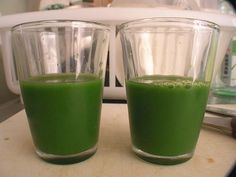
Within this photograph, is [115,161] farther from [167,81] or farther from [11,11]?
[11,11]

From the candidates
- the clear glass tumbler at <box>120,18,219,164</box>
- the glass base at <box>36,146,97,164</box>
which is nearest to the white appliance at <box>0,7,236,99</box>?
the clear glass tumbler at <box>120,18,219,164</box>

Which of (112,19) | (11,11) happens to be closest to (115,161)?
(112,19)

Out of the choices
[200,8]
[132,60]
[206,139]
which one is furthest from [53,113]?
[200,8]

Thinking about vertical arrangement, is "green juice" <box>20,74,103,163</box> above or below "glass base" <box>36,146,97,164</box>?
above

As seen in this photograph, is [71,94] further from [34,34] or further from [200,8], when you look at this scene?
[200,8]

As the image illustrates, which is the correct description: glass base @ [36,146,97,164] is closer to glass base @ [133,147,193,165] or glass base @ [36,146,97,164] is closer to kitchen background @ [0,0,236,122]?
glass base @ [133,147,193,165]

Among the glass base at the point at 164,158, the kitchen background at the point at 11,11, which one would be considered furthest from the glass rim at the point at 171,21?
the kitchen background at the point at 11,11

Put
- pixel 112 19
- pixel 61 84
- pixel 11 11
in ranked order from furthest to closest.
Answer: pixel 11 11, pixel 112 19, pixel 61 84
